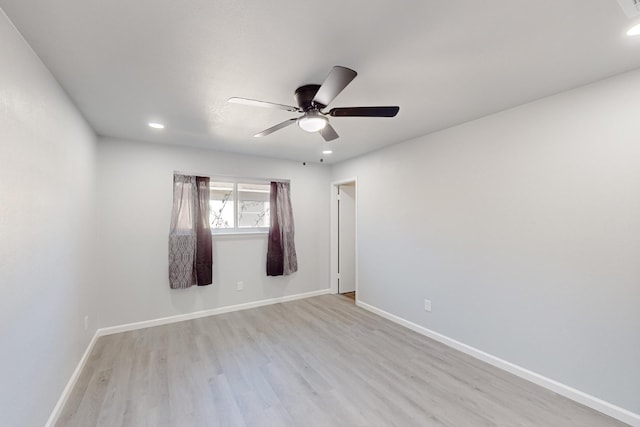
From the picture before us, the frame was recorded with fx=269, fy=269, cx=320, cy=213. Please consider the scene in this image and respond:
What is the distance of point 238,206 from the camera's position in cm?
421

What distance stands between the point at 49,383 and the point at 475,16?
3355mm

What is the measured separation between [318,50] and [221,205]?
302 centimetres

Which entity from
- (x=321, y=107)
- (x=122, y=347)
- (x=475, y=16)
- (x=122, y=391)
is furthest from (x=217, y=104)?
(x=122, y=347)

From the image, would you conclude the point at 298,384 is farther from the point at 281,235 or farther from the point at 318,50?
the point at 318,50

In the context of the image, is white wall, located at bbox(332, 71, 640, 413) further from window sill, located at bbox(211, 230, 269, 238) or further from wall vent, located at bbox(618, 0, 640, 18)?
window sill, located at bbox(211, 230, 269, 238)

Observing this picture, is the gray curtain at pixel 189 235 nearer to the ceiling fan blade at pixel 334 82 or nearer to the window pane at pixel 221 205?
the window pane at pixel 221 205

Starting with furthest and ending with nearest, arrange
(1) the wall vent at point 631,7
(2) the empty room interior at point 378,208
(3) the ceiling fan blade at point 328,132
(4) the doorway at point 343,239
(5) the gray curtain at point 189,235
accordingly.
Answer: (4) the doorway at point 343,239, (5) the gray curtain at point 189,235, (3) the ceiling fan blade at point 328,132, (2) the empty room interior at point 378,208, (1) the wall vent at point 631,7

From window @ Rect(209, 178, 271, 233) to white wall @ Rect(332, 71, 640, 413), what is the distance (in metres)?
2.32

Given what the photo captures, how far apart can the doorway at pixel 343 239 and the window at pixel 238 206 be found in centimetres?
128

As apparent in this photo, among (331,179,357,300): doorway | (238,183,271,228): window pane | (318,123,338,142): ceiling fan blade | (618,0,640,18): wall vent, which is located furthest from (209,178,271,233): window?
(618,0,640,18): wall vent

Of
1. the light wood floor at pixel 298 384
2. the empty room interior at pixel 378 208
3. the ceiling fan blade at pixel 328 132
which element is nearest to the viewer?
the empty room interior at pixel 378 208

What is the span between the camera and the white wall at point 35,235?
1317 mm

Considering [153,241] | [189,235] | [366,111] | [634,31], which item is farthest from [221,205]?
[634,31]

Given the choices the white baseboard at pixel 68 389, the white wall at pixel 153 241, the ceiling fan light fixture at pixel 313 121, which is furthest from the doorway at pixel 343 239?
the white baseboard at pixel 68 389
